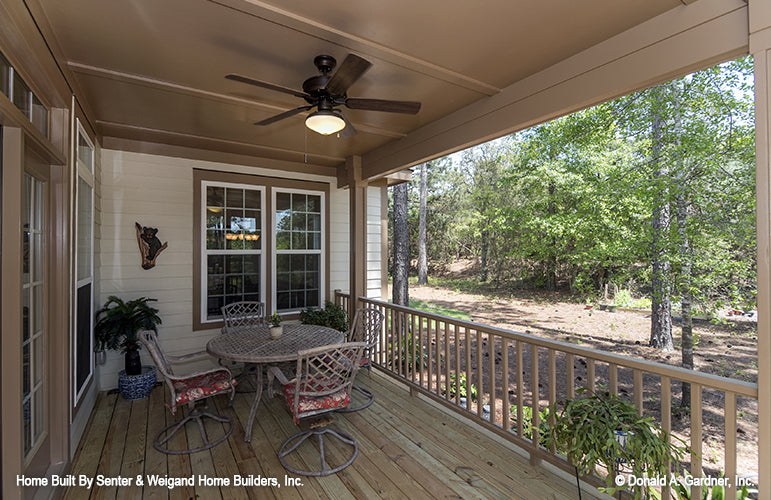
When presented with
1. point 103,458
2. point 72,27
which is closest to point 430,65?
point 72,27

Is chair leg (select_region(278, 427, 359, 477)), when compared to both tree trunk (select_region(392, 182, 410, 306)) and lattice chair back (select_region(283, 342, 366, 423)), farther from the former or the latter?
tree trunk (select_region(392, 182, 410, 306))

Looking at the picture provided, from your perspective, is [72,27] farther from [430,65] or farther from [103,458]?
[103,458]

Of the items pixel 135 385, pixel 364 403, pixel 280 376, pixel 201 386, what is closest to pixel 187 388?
pixel 201 386

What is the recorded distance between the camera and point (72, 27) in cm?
215

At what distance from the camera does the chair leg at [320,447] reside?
8.34 ft

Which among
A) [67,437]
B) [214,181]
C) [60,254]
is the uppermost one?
[214,181]

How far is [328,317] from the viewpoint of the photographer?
5059mm

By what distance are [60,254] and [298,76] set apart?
6.95 ft

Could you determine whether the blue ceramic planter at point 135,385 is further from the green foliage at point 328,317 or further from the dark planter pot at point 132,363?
the green foliage at point 328,317

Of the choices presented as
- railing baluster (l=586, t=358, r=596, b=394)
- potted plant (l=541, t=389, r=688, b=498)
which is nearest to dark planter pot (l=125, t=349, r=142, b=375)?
potted plant (l=541, t=389, r=688, b=498)

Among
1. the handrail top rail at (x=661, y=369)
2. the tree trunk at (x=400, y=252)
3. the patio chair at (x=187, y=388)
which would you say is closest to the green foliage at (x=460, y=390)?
the handrail top rail at (x=661, y=369)

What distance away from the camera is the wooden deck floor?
2344mm

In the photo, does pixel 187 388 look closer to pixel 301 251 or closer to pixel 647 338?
pixel 301 251

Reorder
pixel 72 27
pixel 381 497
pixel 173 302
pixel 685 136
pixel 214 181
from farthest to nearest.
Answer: pixel 685 136 < pixel 214 181 < pixel 173 302 < pixel 381 497 < pixel 72 27
